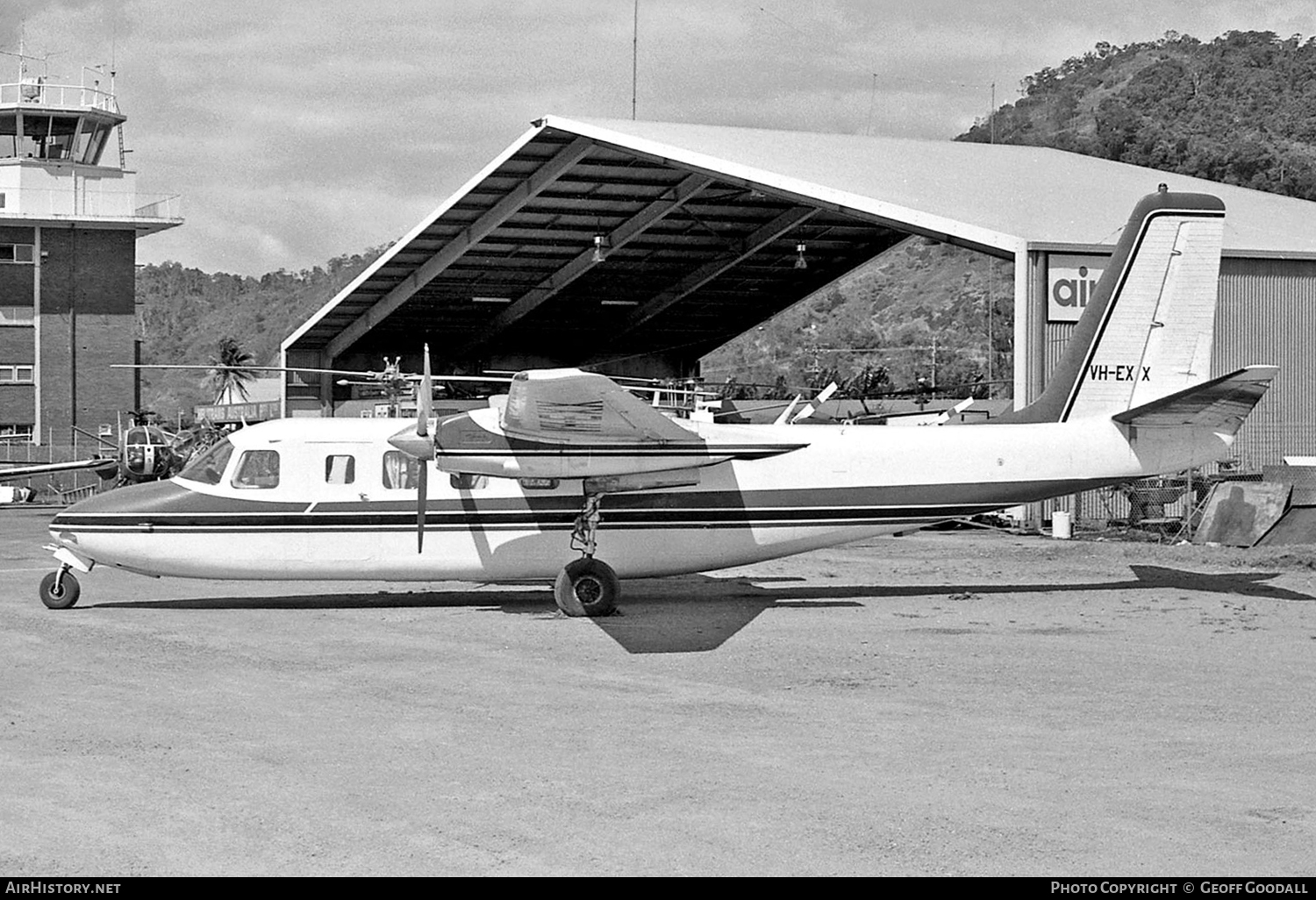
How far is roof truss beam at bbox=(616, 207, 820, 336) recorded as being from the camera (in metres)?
41.9

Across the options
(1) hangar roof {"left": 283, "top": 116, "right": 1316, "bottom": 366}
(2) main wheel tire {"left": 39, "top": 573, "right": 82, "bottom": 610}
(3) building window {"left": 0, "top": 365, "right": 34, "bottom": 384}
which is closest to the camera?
(2) main wheel tire {"left": 39, "top": 573, "right": 82, "bottom": 610}

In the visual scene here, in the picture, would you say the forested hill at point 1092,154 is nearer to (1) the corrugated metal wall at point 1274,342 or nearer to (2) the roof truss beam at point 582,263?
(2) the roof truss beam at point 582,263

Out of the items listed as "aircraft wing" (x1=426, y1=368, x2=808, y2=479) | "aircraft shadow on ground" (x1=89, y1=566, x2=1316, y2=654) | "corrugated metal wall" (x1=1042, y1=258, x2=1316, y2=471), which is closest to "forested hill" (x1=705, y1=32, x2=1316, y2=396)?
"corrugated metal wall" (x1=1042, y1=258, x2=1316, y2=471)

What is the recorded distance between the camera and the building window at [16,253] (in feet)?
187

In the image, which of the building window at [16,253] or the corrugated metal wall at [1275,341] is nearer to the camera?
the corrugated metal wall at [1275,341]

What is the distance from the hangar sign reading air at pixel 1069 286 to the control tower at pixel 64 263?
41.0 m

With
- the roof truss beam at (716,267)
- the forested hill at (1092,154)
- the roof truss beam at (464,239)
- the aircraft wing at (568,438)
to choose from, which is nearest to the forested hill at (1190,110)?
the forested hill at (1092,154)

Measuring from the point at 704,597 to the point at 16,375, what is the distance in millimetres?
46785

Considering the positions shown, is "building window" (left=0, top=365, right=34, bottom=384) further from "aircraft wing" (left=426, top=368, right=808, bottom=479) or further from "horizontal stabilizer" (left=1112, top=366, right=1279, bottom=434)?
"horizontal stabilizer" (left=1112, top=366, right=1279, bottom=434)

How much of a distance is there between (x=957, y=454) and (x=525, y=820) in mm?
10728

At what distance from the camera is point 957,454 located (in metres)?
17.5

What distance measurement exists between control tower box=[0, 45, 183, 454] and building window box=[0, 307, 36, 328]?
0.11 feet

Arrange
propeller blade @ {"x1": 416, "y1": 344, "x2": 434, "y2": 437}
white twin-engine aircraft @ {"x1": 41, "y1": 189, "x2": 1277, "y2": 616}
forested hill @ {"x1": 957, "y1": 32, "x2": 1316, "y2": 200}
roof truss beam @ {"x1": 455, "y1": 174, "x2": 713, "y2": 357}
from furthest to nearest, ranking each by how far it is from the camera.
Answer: forested hill @ {"x1": 957, "y1": 32, "x2": 1316, "y2": 200}
roof truss beam @ {"x1": 455, "y1": 174, "x2": 713, "y2": 357}
white twin-engine aircraft @ {"x1": 41, "y1": 189, "x2": 1277, "y2": 616}
propeller blade @ {"x1": 416, "y1": 344, "x2": 434, "y2": 437}

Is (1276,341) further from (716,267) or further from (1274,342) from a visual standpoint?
(716,267)
